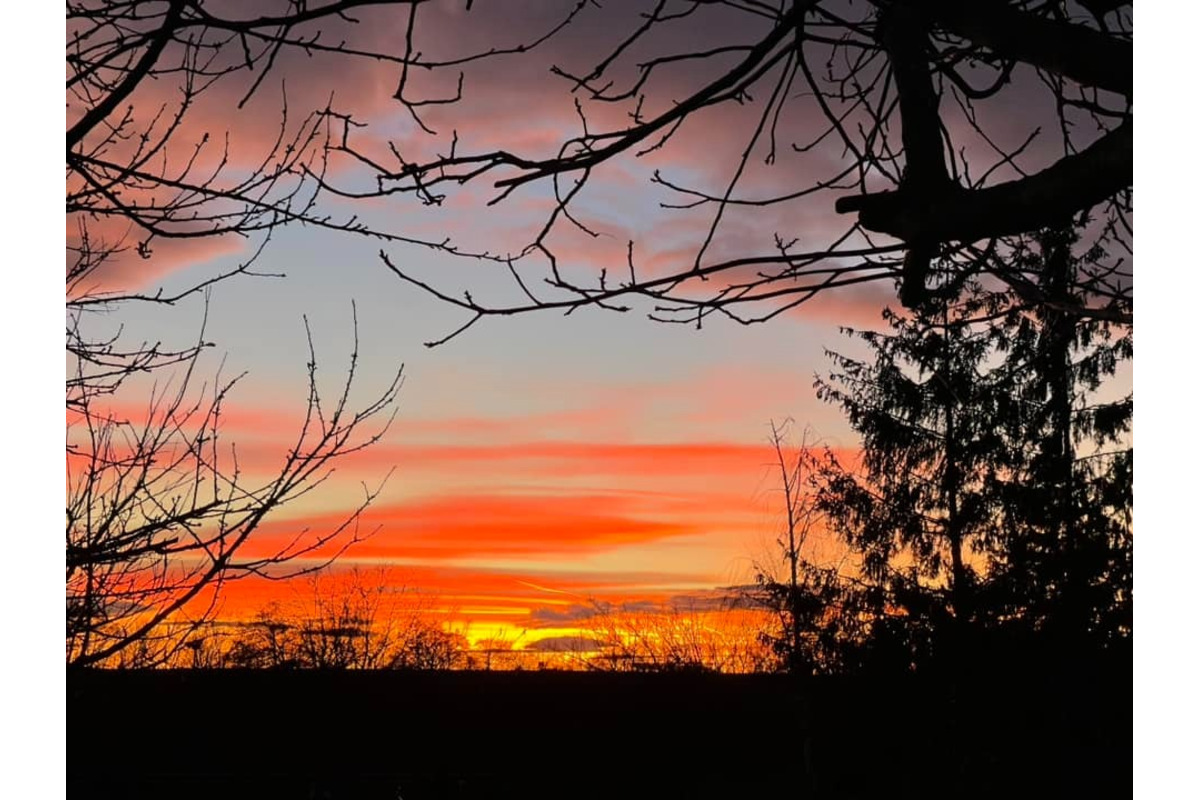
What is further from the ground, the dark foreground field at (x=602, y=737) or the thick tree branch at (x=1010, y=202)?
the thick tree branch at (x=1010, y=202)

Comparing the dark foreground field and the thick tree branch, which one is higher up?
the thick tree branch

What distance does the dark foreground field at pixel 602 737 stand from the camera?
780 centimetres

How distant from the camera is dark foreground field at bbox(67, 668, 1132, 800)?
780cm

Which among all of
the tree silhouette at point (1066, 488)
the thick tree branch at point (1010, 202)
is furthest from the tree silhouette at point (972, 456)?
the thick tree branch at point (1010, 202)

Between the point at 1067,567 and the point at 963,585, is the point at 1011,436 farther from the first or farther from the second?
the point at 963,585

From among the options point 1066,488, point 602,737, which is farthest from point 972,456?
point 602,737

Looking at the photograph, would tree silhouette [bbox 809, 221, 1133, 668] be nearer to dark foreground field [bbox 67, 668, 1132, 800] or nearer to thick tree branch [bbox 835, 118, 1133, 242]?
dark foreground field [bbox 67, 668, 1132, 800]

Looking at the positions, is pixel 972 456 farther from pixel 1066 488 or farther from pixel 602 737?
pixel 602 737

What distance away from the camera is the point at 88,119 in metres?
2.41

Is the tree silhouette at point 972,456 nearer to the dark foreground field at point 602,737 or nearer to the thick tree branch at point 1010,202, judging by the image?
the dark foreground field at point 602,737

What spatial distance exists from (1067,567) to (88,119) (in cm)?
1074

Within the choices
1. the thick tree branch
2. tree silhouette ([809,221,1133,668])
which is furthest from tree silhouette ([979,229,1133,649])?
the thick tree branch

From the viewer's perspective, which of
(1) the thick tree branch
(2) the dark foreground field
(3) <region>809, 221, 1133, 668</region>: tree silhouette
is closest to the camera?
(1) the thick tree branch
